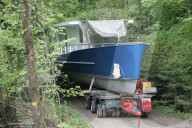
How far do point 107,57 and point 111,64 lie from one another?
0.34m

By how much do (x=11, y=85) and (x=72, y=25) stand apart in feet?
21.0

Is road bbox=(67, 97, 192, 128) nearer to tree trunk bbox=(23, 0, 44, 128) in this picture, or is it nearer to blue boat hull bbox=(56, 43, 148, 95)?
blue boat hull bbox=(56, 43, 148, 95)

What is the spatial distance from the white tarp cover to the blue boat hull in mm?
722

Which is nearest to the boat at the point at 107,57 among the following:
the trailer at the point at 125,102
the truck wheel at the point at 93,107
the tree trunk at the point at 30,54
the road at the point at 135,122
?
the trailer at the point at 125,102

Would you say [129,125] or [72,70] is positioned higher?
[72,70]

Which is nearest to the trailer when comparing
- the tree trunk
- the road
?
the road

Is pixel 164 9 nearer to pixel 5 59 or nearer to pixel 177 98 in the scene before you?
pixel 177 98

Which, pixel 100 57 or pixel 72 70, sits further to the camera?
pixel 72 70

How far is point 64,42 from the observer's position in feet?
16.1

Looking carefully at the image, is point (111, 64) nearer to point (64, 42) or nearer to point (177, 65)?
point (177, 65)

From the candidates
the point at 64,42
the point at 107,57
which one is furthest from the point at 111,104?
the point at 64,42

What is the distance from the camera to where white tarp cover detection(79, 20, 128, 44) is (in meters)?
9.24

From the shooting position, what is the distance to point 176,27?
317 inches

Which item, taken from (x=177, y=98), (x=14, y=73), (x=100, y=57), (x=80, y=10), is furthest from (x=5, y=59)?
(x=80, y=10)
